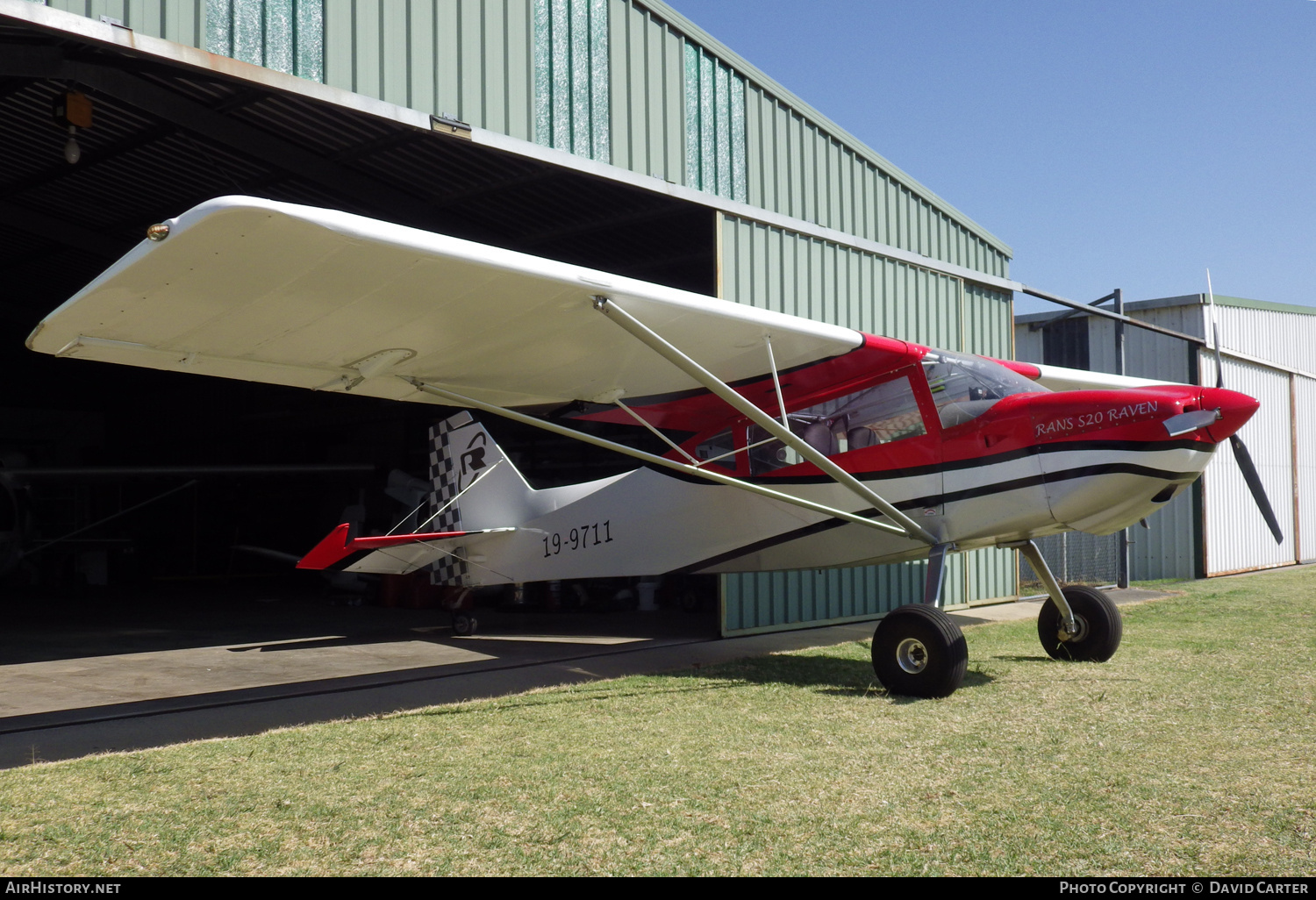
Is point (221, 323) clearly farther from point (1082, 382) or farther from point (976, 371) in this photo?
point (1082, 382)

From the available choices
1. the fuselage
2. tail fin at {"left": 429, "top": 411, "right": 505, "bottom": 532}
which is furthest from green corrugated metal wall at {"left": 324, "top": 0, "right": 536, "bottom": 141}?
tail fin at {"left": 429, "top": 411, "right": 505, "bottom": 532}

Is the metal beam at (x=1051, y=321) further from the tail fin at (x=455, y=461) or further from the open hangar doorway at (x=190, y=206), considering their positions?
the tail fin at (x=455, y=461)

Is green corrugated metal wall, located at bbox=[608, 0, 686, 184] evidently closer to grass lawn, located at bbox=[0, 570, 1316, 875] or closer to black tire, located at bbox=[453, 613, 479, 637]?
black tire, located at bbox=[453, 613, 479, 637]

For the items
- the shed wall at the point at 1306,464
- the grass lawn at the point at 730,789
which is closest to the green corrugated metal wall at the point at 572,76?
the grass lawn at the point at 730,789

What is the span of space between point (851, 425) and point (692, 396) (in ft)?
5.02

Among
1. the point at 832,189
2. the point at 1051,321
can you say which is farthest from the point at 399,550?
the point at 1051,321

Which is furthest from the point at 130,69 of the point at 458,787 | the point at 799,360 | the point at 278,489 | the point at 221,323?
the point at 278,489

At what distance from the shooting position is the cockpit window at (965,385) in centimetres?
710

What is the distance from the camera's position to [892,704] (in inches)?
244

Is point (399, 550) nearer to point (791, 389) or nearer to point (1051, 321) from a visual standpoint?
point (791, 389)

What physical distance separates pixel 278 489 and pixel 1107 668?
24.4 metres

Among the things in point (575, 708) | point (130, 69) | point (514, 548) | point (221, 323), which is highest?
point (130, 69)

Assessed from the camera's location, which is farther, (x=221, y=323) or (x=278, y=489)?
(x=278, y=489)

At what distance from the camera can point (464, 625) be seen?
1122 cm
